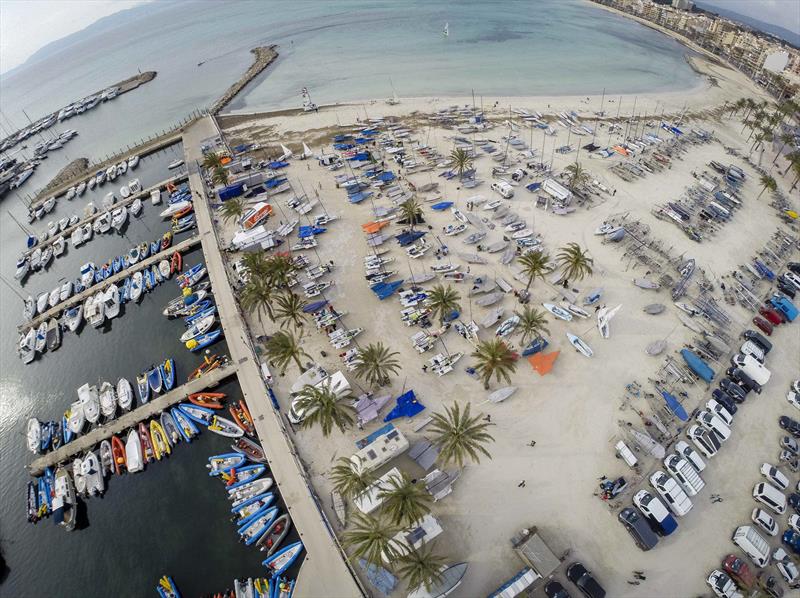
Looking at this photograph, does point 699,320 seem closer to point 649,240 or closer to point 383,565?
point 649,240

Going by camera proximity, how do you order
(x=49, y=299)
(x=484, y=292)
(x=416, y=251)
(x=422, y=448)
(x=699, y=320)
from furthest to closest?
(x=49, y=299), (x=416, y=251), (x=484, y=292), (x=699, y=320), (x=422, y=448)

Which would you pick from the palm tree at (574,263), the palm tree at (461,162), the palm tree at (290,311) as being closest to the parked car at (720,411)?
the palm tree at (574,263)

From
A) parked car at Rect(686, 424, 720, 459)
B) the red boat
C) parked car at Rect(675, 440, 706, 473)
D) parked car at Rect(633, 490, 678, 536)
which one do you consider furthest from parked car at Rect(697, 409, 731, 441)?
the red boat

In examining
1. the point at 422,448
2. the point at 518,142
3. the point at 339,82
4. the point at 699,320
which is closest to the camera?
the point at 422,448

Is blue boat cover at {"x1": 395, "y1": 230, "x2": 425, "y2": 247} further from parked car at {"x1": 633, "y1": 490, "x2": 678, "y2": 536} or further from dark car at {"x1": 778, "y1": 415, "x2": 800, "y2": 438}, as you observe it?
dark car at {"x1": 778, "y1": 415, "x2": 800, "y2": 438}

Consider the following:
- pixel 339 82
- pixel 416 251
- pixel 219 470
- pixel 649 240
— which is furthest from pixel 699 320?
pixel 339 82

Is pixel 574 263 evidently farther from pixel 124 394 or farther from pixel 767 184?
pixel 124 394
